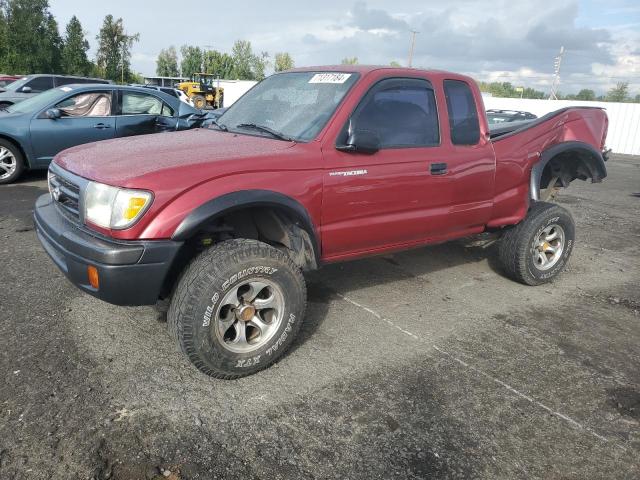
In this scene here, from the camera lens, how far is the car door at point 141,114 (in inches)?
316

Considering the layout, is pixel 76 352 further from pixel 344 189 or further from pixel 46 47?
pixel 46 47

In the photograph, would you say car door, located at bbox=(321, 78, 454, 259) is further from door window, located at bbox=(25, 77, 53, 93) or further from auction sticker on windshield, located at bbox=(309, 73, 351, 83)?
door window, located at bbox=(25, 77, 53, 93)

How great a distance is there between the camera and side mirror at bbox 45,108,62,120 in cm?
736

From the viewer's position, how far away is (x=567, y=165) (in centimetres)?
517

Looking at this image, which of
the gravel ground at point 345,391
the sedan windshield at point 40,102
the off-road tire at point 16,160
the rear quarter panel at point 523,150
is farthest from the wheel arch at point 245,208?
the sedan windshield at point 40,102

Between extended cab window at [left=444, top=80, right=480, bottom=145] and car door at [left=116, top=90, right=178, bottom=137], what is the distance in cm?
516

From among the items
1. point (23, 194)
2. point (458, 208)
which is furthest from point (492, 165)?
point (23, 194)

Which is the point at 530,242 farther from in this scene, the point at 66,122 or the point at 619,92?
the point at 619,92

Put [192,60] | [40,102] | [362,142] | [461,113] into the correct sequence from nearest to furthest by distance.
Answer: [362,142], [461,113], [40,102], [192,60]

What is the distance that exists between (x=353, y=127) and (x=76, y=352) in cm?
226

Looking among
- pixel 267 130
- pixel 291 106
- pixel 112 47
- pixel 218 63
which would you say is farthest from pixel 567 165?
pixel 218 63

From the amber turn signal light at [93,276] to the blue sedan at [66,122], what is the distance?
4.92 metres

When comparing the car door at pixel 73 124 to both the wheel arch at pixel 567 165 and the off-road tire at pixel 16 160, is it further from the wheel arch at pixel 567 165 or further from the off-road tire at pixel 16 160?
the wheel arch at pixel 567 165

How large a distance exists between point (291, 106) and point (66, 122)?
543cm
